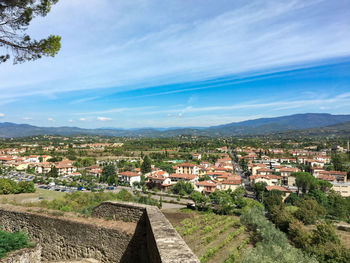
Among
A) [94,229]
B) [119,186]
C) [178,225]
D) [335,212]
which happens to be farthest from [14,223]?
[119,186]

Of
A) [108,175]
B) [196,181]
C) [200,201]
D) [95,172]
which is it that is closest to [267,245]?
[200,201]

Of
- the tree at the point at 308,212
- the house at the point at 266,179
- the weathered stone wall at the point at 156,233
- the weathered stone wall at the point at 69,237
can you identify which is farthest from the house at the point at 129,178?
the weathered stone wall at the point at 156,233

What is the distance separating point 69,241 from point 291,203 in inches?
1621

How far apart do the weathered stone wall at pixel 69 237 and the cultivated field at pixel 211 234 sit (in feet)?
50.4

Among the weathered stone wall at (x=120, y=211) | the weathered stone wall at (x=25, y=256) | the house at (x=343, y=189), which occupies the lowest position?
the house at (x=343, y=189)

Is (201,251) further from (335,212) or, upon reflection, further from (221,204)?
(335,212)

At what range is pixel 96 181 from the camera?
179ft

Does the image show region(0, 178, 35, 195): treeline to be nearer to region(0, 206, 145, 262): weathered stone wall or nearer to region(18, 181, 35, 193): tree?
region(18, 181, 35, 193): tree

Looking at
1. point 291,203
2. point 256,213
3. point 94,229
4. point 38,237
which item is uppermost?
point 94,229

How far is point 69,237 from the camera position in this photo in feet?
19.8

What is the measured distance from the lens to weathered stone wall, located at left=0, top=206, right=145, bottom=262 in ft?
17.5

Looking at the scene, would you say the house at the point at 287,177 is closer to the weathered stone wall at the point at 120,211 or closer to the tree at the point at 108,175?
the tree at the point at 108,175

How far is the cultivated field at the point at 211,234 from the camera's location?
19844 millimetres

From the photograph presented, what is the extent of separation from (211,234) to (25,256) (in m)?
22.5
